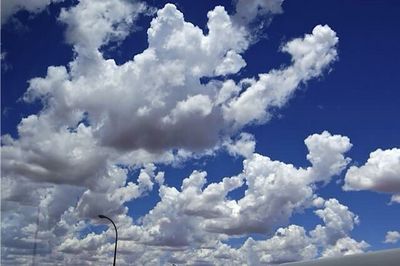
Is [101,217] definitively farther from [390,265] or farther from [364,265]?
[364,265]

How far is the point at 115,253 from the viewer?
49.8 metres

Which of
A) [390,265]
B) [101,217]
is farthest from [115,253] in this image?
[390,265]

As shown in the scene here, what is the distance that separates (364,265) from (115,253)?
71.8 m

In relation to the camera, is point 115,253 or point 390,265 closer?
point 115,253

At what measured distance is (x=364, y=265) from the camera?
10269 cm

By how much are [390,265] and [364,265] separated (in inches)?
698

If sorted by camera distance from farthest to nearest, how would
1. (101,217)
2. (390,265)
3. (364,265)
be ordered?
(364,265) → (390,265) → (101,217)

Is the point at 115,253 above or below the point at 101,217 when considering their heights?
below

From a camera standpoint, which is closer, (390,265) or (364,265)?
(390,265)

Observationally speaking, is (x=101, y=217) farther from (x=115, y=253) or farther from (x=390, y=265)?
(x=390, y=265)

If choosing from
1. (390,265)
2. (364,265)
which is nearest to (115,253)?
(390,265)

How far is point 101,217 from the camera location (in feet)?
160

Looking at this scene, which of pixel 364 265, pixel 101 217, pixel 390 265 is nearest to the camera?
pixel 101 217
